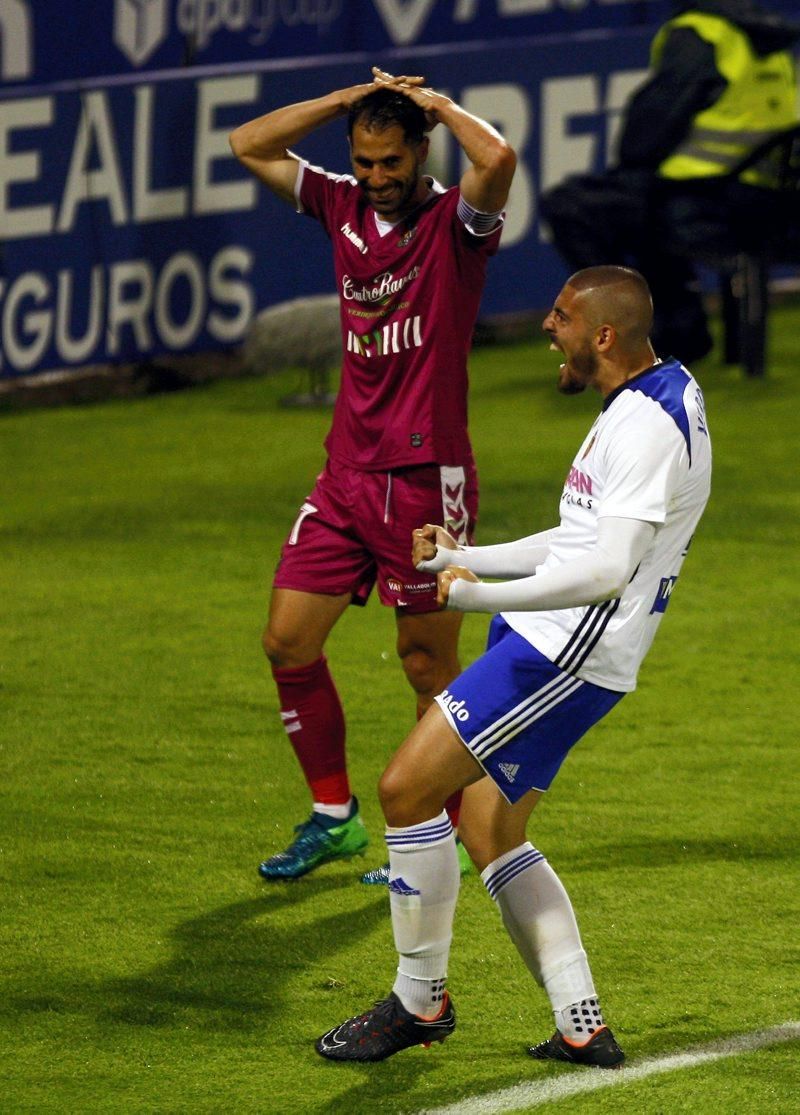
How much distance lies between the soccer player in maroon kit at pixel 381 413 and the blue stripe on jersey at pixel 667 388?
109 cm

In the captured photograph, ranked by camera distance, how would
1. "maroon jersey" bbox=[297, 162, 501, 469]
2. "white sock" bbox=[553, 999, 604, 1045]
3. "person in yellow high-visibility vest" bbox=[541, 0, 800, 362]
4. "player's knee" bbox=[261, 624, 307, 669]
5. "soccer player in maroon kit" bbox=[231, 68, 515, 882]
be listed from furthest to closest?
"person in yellow high-visibility vest" bbox=[541, 0, 800, 362] → "player's knee" bbox=[261, 624, 307, 669] → "maroon jersey" bbox=[297, 162, 501, 469] → "soccer player in maroon kit" bbox=[231, 68, 515, 882] → "white sock" bbox=[553, 999, 604, 1045]

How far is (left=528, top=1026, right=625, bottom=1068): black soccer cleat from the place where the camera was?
3994 mm

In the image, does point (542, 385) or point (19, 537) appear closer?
point (19, 537)

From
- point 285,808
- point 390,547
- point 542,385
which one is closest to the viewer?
point 390,547

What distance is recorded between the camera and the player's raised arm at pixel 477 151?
4.75 m

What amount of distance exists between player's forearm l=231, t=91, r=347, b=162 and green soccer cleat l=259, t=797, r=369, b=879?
1770mm

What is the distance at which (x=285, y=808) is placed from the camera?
228 inches

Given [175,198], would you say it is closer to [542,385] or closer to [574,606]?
[542,385]

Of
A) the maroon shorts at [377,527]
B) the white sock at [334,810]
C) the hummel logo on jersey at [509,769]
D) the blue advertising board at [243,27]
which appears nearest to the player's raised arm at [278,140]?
the maroon shorts at [377,527]

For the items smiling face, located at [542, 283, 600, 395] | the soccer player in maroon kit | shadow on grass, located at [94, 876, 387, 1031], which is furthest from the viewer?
the soccer player in maroon kit

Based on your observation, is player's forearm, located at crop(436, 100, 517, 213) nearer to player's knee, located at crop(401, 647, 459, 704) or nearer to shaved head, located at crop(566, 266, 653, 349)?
shaved head, located at crop(566, 266, 653, 349)

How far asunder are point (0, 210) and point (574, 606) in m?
9.21

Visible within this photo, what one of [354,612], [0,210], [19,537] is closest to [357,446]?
[354,612]

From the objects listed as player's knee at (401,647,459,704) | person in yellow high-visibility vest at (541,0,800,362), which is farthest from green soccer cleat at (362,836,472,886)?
person in yellow high-visibility vest at (541,0,800,362)
